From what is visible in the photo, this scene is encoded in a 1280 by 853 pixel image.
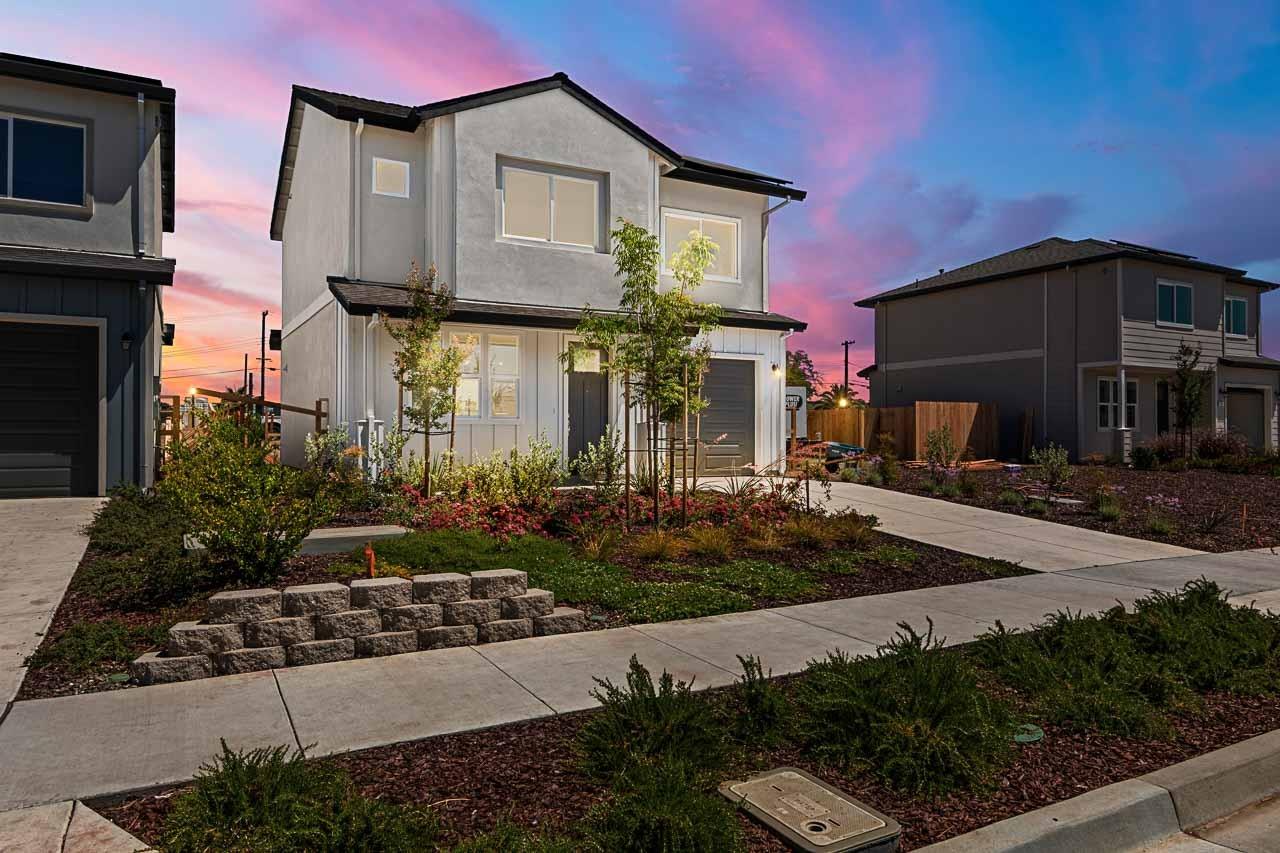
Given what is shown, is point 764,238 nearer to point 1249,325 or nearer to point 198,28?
point 198,28

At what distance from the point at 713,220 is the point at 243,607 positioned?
1425 centimetres

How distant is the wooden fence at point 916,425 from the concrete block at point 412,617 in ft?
68.3

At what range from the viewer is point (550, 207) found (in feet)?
50.2

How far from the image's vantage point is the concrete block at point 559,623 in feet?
20.7

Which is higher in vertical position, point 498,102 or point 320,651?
point 498,102

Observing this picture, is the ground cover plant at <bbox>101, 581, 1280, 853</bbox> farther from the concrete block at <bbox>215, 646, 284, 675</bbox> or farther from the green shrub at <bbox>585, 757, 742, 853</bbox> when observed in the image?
the concrete block at <bbox>215, 646, 284, 675</bbox>

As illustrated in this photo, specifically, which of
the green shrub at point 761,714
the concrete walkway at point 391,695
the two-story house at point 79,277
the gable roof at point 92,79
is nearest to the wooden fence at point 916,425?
the concrete walkway at point 391,695

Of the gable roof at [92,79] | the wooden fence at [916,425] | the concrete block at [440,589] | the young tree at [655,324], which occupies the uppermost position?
the gable roof at [92,79]

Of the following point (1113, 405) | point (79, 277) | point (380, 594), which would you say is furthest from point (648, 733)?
point (1113, 405)

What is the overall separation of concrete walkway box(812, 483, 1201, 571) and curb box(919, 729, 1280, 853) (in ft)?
18.6

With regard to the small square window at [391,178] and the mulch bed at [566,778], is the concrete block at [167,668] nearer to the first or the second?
the mulch bed at [566,778]

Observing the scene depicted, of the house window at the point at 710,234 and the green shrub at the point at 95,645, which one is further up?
the house window at the point at 710,234

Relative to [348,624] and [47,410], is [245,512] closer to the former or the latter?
[348,624]

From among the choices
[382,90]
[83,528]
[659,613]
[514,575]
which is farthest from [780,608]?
[382,90]
